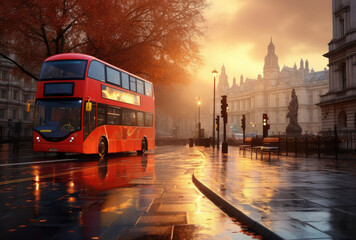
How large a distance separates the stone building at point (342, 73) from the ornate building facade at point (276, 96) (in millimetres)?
46842

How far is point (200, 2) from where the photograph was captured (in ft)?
69.8

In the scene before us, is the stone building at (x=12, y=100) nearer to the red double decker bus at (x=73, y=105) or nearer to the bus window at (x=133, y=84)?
the bus window at (x=133, y=84)

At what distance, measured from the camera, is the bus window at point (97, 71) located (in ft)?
48.7

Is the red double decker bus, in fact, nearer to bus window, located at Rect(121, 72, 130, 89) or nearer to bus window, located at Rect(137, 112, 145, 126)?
→ bus window, located at Rect(121, 72, 130, 89)

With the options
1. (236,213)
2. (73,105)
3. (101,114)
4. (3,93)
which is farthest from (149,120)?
(3,93)

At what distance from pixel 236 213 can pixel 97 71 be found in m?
12.1

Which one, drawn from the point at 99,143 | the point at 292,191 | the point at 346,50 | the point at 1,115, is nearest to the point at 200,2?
the point at 99,143

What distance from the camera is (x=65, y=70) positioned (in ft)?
48.0

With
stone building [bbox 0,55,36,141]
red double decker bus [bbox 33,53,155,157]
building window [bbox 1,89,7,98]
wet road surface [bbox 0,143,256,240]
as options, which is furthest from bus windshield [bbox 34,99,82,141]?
building window [bbox 1,89,7,98]

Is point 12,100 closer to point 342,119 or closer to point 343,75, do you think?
point 342,119

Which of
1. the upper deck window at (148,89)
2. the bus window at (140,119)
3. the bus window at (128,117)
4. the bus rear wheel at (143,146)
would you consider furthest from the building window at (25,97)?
the bus window at (128,117)

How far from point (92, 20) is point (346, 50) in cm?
3326

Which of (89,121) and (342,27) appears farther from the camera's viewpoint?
(342,27)

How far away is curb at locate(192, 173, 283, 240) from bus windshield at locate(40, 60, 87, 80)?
934cm
